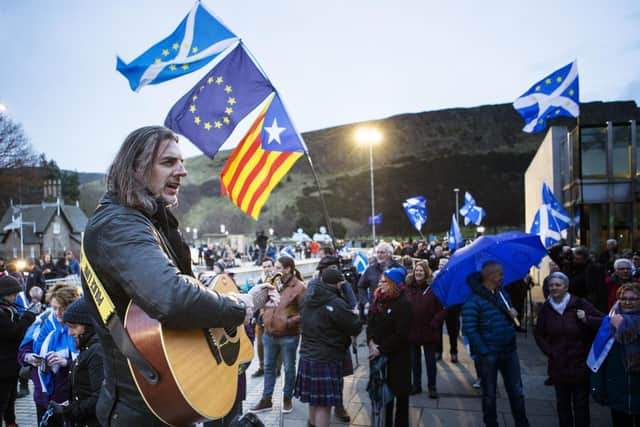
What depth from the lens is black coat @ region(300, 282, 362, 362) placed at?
5.12 m

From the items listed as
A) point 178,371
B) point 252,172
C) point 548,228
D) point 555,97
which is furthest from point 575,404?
point 555,97

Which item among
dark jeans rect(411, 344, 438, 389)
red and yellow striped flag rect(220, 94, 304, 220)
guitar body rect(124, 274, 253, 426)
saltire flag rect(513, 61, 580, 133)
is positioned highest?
saltire flag rect(513, 61, 580, 133)

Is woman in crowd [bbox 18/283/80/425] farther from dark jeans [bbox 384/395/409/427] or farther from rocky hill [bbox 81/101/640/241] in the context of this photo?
rocky hill [bbox 81/101/640/241]

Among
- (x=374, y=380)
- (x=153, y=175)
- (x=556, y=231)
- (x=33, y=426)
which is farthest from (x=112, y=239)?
(x=556, y=231)

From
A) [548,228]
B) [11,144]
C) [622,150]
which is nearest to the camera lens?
[548,228]

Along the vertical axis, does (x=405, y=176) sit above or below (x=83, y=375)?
above

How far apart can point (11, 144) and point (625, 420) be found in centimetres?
5242

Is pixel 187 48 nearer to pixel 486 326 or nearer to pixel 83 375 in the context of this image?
pixel 83 375

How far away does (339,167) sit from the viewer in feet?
449

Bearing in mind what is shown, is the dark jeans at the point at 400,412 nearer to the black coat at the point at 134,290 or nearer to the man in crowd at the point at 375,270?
the man in crowd at the point at 375,270

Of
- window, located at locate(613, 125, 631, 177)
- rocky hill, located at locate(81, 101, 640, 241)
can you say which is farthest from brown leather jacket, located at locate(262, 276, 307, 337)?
A: rocky hill, located at locate(81, 101, 640, 241)

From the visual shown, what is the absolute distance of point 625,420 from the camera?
4.76 metres

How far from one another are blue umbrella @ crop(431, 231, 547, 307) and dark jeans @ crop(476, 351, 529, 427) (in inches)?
31.9

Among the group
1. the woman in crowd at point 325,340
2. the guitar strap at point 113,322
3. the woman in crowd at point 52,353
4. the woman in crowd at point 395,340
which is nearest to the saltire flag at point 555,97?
the woman in crowd at point 395,340
